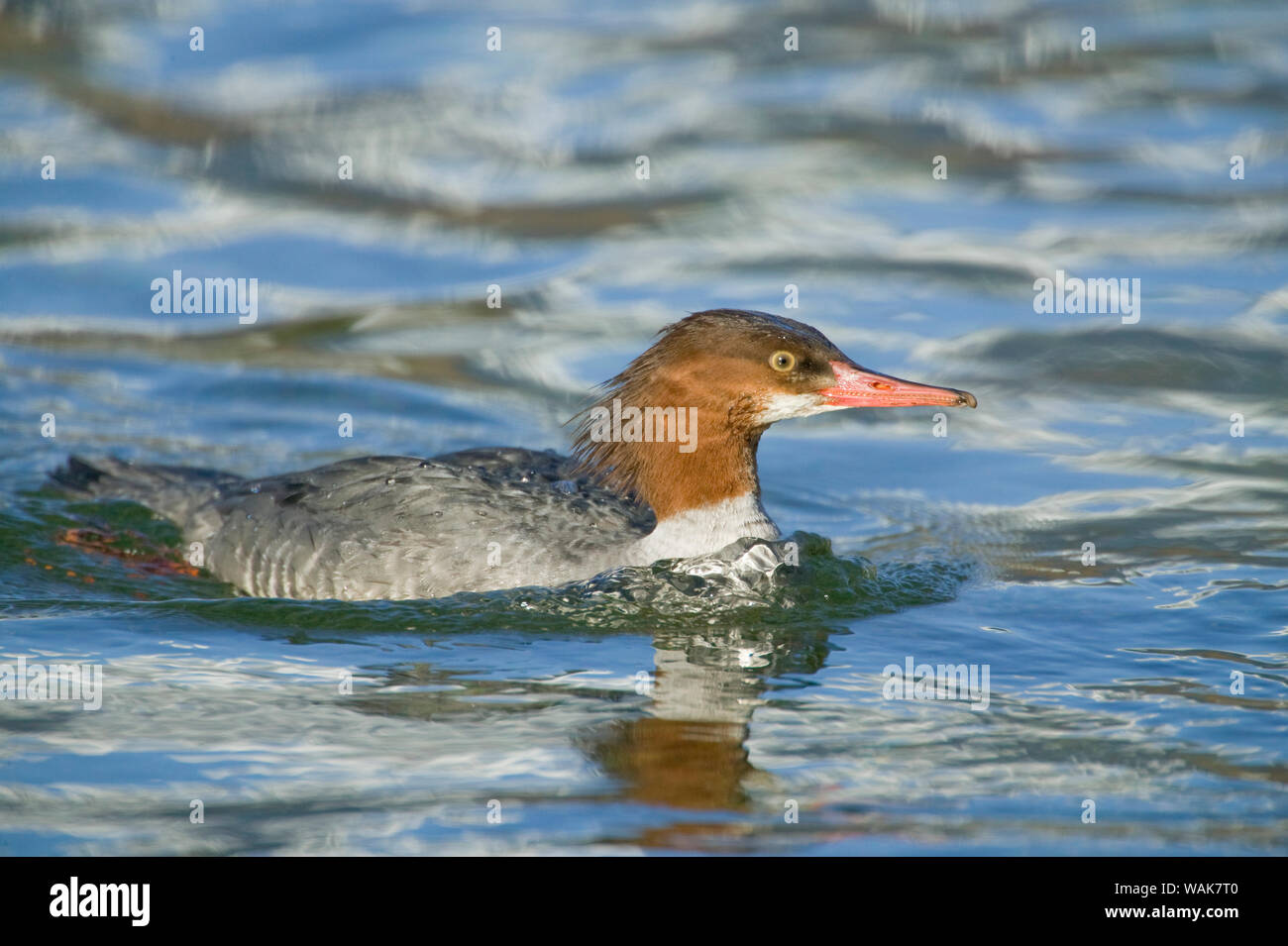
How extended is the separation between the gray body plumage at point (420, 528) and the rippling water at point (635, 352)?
0.24 m

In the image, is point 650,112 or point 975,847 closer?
point 975,847

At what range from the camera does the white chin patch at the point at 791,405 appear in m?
7.98

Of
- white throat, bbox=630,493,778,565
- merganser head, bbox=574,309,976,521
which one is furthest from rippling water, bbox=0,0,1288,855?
merganser head, bbox=574,309,976,521

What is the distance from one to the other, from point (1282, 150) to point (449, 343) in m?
7.71

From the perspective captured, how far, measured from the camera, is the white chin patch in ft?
26.2

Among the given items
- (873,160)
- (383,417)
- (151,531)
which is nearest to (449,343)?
(383,417)

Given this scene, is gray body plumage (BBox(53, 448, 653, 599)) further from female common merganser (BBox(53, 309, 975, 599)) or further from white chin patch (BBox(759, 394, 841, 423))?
white chin patch (BBox(759, 394, 841, 423))

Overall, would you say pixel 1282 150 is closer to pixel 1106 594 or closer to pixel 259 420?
pixel 1106 594

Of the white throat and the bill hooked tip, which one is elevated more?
the bill hooked tip

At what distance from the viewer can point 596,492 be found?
8.79 meters

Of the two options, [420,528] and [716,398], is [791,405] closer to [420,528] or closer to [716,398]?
[716,398]

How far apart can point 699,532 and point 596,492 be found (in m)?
0.83
